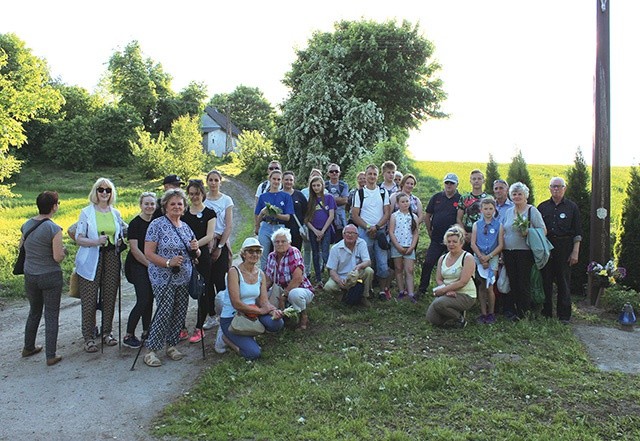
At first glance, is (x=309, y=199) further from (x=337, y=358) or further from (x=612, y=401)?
(x=612, y=401)

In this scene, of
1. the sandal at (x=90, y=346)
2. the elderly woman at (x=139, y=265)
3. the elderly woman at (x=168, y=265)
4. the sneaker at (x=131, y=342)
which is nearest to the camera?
the elderly woman at (x=168, y=265)

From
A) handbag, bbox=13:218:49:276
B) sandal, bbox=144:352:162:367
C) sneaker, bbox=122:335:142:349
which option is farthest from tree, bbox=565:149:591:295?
handbag, bbox=13:218:49:276

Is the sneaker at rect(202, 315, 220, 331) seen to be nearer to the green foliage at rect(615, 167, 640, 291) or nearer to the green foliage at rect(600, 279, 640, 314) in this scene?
the green foliage at rect(600, 279, 640, 314)

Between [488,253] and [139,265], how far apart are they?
14.9 ft

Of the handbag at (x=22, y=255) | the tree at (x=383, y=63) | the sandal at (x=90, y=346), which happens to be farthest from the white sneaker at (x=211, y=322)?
the tree at (x=383, y=63)

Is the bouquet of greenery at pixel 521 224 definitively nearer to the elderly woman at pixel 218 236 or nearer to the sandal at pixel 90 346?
the elderly woman at pixel 218 236

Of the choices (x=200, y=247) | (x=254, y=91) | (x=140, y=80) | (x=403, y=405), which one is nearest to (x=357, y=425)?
(x=403, y=405)

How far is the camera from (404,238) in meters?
8.00

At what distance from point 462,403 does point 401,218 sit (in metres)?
3.64

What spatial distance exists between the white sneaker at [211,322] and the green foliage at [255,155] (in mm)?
26725

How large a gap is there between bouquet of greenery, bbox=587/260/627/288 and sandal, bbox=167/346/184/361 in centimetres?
626

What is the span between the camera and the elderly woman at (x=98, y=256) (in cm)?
619

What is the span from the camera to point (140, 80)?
5181cm

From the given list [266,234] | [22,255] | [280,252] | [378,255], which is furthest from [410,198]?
[22,255]
